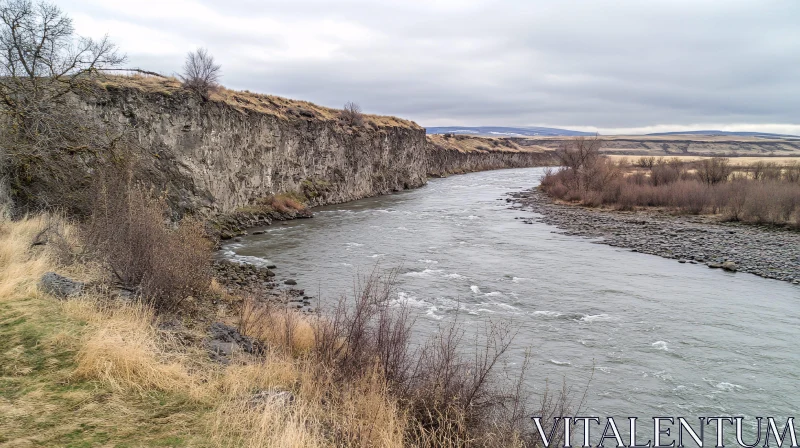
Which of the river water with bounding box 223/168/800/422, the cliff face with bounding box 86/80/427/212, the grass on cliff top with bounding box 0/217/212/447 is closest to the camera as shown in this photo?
the grass on cliff top with bounding box 0/217/212/447

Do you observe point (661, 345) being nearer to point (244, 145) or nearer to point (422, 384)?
point (422, 384)

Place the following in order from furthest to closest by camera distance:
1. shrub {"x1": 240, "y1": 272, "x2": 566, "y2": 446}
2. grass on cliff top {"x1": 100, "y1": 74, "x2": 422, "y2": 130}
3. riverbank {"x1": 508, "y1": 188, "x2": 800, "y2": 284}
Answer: grass on cliff top {"x1": 100, "y1": 74, "x2": 422, "y2": 130} < riverbank {"x1": 508, "y1": 188, "x2": 800, "y2": 284} < shrub {"x1": 240, "y1": 272, "x2": 566, "y2": 446}

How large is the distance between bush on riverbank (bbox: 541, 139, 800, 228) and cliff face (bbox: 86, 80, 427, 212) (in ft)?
62.6

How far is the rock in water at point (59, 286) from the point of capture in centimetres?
754

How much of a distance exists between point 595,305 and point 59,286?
12.9 m

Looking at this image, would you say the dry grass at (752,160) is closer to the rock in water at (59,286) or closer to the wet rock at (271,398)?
the wet rock at (271,398)

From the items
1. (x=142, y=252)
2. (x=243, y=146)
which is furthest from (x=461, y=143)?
(x=142, y=252)

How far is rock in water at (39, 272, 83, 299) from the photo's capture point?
7539 mm

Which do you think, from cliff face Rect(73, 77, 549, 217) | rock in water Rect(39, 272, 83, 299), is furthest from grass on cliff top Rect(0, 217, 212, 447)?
cliff face Rect(73, 77, 549, 217)

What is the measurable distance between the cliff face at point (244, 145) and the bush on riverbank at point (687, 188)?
19.1 meters

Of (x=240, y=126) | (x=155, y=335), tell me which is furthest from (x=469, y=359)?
(x=240, y=126)

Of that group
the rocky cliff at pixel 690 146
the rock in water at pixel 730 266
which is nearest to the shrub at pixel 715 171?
the rock in water at pixel 730 266

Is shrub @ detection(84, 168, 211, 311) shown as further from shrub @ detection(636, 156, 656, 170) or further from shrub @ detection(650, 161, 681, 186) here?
shrub @ detection(636, 156, 656, 170)

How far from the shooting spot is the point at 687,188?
115ft
